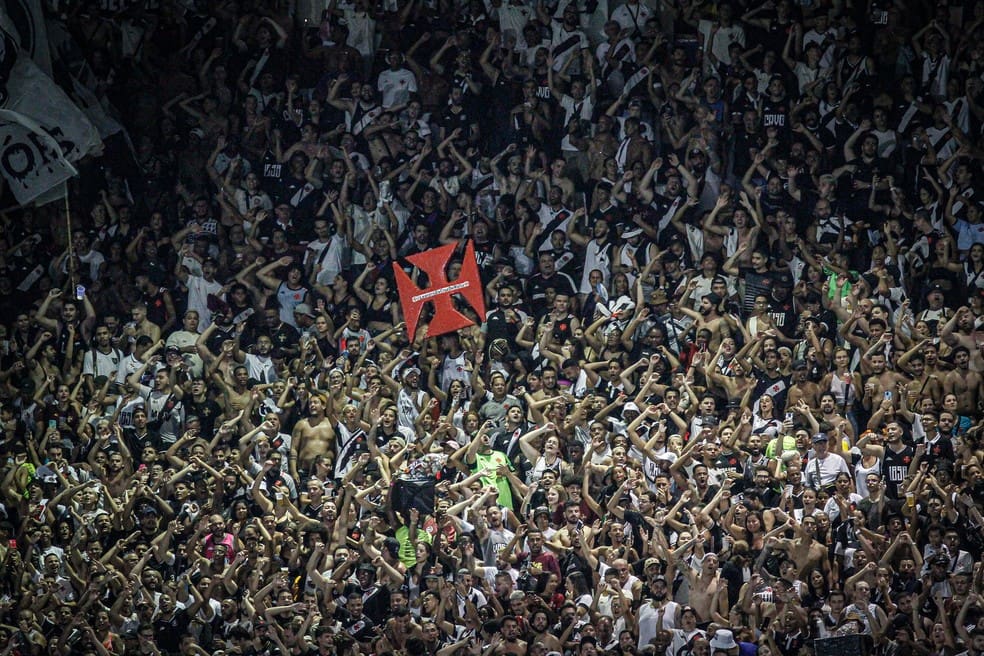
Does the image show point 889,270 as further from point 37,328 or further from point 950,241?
point 37,328

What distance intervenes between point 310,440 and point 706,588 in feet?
12.4

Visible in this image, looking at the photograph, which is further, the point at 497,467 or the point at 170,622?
the point at 497,467

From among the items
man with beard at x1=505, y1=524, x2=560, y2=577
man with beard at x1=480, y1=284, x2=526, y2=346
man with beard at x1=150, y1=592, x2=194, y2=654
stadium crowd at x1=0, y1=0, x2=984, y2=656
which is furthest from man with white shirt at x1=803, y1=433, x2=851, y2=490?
man with beard at x1=150, y1=592, x2=194, y2=654

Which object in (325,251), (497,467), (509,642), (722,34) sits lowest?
(509,642)

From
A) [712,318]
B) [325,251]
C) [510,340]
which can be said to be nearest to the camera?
[712,318]

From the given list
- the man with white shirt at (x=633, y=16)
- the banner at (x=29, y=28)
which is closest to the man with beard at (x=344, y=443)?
the banner at (x=29, y=28)

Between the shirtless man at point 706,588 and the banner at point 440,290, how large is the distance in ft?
11.6

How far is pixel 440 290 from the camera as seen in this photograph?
18.4 meters

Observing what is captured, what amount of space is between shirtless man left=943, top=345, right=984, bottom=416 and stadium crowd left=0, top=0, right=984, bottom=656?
0.11 feet

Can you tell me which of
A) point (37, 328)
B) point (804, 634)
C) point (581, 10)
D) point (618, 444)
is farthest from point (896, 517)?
point (37, 328)

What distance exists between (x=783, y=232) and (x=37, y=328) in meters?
6.90

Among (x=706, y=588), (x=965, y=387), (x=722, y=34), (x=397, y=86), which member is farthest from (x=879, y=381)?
(x=397, y=86)

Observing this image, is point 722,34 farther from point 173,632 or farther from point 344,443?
point 173,632

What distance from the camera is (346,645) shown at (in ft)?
52.6
